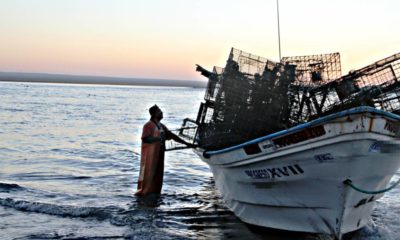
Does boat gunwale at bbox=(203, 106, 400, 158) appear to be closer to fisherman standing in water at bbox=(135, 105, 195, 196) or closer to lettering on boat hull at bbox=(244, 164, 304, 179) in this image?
lettering on boat hull at bbox=(244, 164, 304, 179)

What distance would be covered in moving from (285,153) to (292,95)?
4.06ft

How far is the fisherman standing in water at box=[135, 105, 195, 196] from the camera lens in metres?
10.3

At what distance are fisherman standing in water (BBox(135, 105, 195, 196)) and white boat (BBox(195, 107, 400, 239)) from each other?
2.50m

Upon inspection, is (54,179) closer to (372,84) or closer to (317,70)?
(317,70)

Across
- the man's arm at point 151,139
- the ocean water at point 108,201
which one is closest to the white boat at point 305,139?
the ocean water at point 108,201

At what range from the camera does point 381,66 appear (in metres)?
7.26

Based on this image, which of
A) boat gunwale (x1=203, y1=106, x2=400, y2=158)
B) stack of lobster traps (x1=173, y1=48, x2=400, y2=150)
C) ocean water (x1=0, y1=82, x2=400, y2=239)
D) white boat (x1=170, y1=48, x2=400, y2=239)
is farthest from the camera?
ocean water (x1=0, y1=82, x2=400, y2=239)

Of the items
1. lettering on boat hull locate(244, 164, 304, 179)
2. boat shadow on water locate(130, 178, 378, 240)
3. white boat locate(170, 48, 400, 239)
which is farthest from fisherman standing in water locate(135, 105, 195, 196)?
lettering on boat hull locate(244, 164, 304, 179)

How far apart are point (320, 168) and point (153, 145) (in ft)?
14.2

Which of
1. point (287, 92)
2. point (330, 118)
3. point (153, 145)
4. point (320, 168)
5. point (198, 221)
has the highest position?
point (287, 92)

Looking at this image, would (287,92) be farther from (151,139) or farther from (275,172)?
(151,139)

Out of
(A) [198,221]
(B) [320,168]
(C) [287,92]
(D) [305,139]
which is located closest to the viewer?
(D) [305,139]

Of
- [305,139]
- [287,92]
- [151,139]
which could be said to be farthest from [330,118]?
[151,139]

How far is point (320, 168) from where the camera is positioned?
22.1 ft
